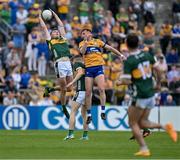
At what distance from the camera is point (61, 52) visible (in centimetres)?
2578

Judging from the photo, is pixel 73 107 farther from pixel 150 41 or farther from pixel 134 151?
pixel 150 41

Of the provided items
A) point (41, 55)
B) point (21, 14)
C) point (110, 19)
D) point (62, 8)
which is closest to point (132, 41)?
point (41, 55)

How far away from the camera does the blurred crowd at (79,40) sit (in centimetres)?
3550

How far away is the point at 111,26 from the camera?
40.5m

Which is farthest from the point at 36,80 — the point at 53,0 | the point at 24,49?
the point at 53,0

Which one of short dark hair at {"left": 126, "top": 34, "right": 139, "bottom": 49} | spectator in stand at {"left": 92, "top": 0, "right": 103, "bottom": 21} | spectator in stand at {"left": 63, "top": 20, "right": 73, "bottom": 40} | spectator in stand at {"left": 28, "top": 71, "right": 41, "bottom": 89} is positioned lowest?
spectator in stand at {"left": 28, "top": 71, "right": 41, "bottom": 89}

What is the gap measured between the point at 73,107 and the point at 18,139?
6.06ft

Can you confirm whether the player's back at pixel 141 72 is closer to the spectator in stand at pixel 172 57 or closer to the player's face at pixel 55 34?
the player's face at pixel 55 34

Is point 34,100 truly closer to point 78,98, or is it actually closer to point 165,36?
point 165,36

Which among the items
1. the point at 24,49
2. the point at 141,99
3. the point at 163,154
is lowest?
the point at 163,154

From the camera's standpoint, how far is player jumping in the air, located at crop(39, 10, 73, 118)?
25.6 metres

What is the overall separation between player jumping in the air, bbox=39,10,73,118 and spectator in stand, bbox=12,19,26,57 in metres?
12.1

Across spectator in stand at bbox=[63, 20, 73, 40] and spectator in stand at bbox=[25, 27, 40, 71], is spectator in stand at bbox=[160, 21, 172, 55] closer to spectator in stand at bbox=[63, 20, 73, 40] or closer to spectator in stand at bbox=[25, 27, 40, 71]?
spectator in stand at bbox=[63, 20, 73, 40]

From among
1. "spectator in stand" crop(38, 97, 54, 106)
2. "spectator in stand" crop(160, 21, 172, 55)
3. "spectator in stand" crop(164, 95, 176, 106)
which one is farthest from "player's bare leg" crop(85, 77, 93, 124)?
"spectator in stand" crop(160, 21, 172, 55)
